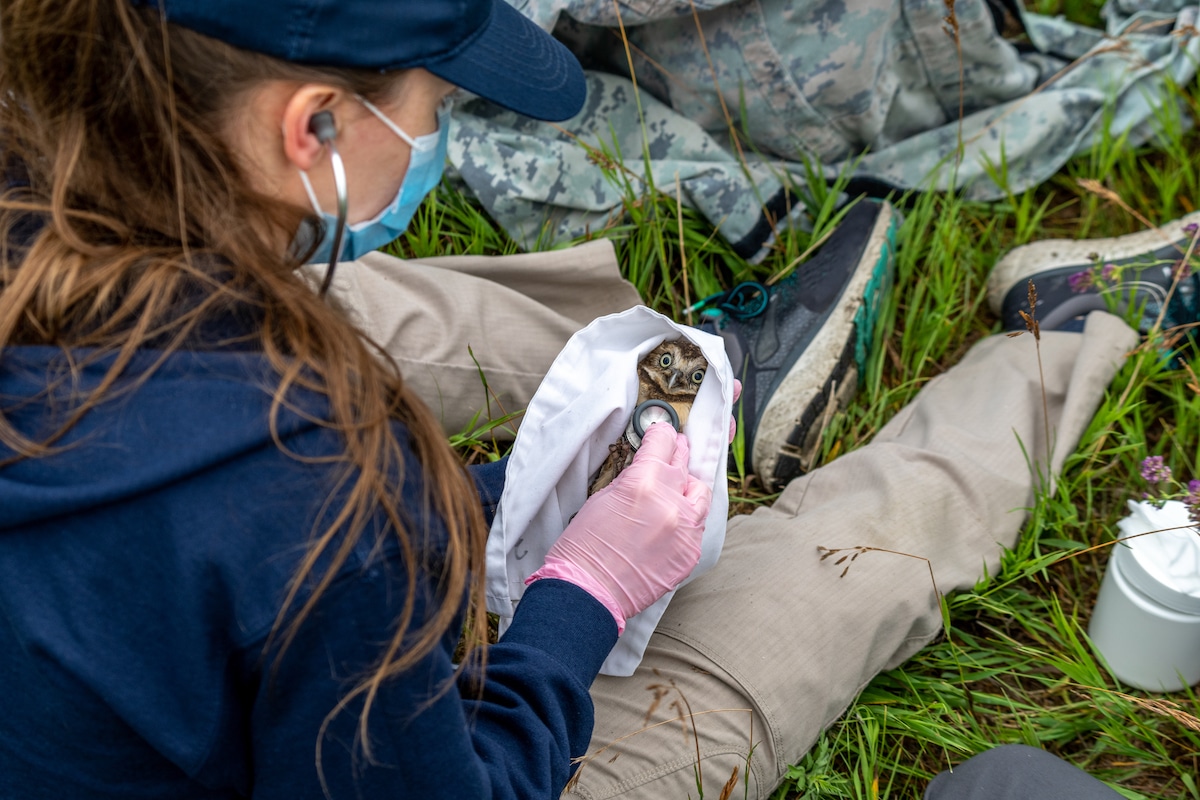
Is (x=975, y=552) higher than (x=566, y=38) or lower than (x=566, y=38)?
lower

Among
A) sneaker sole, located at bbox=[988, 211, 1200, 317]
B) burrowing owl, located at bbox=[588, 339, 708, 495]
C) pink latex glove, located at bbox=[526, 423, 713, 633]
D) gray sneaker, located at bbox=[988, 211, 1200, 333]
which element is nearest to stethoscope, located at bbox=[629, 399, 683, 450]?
burrowing owl, located at bbox=[588, 339, 708, 495]

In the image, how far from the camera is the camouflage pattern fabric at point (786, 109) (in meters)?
2.19

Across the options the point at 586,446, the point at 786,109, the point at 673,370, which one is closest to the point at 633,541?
the point at 586,446

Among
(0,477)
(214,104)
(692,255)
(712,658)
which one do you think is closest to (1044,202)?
(692,255)

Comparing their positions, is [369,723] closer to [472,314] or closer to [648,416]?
[648,416]

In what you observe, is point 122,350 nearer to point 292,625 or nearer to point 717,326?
point 292,625

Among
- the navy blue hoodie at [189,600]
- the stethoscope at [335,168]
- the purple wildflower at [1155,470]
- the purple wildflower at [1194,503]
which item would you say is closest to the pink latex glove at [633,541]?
the navy blue hoodie at [189,600]

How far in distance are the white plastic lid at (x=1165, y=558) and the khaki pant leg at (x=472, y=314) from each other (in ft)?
3.44

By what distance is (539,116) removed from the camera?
3.79 feet

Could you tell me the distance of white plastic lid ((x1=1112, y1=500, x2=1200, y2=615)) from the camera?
155 cm

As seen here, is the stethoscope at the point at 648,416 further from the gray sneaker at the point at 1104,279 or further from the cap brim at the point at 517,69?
the gray sneaker at the point at 1104,279

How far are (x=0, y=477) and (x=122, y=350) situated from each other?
0.50 ft

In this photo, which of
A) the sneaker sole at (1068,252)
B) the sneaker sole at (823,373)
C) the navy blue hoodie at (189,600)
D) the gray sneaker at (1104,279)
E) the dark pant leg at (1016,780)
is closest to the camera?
the navy blue hoodie at (189,600)

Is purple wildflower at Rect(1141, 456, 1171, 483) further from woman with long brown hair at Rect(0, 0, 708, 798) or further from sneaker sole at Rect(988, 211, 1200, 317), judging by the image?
woman with long brown hair at Rect(0, 0, 708, 798)
